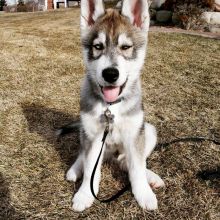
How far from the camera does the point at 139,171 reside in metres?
3.13

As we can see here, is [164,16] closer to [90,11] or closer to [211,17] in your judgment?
[211,17]

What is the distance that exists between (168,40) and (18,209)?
718 centimetres

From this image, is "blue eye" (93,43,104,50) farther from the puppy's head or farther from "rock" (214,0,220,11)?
"rock" (214,0,220,11)

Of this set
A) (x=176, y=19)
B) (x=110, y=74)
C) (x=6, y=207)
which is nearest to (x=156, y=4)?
(x=176, y=19)

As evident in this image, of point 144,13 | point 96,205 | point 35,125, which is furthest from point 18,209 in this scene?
point 144,13

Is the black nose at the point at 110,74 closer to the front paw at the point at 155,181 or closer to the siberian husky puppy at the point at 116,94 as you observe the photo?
the siberian husky puppy at the point at 116,94

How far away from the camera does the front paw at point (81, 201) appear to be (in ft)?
10.0

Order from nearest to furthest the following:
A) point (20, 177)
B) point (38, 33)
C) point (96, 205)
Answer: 1. point (96, 205)
2. point (20, 177)
3. point (38, 33)

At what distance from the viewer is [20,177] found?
11.5ft

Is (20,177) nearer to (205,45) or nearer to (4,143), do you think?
(4,143)

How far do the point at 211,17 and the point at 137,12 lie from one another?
8.20 meters

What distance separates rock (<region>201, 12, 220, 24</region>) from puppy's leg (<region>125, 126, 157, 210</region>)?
27.4 feet

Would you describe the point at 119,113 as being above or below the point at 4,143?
above

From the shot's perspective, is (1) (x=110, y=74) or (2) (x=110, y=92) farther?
(2) (x=110, y=92)
